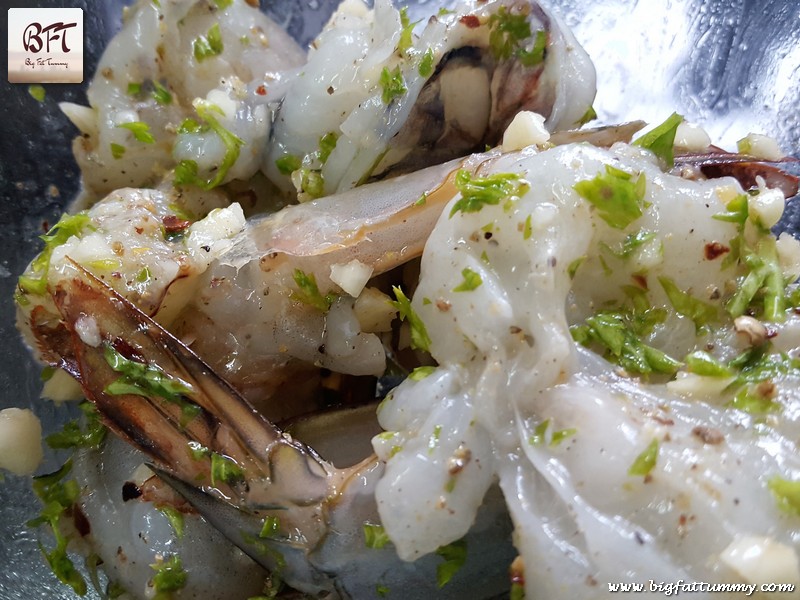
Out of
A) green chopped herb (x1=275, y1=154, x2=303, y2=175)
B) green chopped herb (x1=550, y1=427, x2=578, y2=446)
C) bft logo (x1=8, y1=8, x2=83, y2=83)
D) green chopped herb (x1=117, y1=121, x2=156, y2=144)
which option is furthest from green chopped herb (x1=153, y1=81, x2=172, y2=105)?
green chopped herb (x1=550, y1=427, x2=578, y2=446)

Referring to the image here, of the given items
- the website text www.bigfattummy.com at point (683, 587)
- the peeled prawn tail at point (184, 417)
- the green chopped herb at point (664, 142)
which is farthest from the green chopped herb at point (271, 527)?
the green chopped herb at point (664, 142)

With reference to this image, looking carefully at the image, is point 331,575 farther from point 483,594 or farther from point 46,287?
point 46,287

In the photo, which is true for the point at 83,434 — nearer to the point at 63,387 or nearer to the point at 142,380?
the point at 63,387

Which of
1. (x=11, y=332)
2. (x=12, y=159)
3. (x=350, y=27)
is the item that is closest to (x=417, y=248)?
(x=350, y=27)

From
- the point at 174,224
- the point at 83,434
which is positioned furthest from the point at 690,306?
the point at 83,434

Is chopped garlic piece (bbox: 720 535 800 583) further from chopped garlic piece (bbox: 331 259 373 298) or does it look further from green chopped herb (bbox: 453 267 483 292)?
chopped garlic piece (bbox: 331 259 373 298)

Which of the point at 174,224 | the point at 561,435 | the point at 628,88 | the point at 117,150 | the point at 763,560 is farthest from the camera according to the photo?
the point at 628,88
